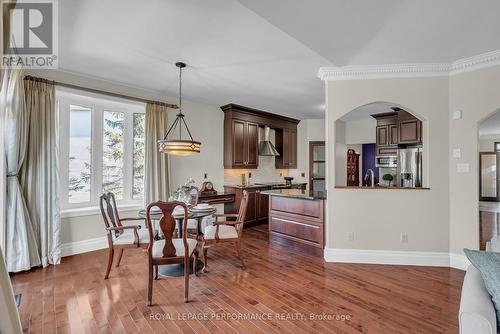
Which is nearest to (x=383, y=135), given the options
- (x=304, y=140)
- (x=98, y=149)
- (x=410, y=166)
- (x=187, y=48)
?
(x=410, y=166)

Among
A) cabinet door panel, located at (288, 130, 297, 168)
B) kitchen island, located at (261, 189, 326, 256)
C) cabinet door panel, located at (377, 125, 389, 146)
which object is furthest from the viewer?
cabinet door panel, located at (288, 130, 297, 168)

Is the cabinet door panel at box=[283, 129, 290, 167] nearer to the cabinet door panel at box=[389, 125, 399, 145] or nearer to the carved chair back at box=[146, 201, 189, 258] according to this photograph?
the cabinet door panel at box=[389, 125, 399, 145]

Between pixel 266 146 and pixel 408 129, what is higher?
pixel 408 129

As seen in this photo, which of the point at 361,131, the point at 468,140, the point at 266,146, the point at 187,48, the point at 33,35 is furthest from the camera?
the point at 361,131

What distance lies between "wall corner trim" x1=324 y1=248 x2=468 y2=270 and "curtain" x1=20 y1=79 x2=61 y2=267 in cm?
387

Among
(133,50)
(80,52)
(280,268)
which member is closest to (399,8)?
(133,50)

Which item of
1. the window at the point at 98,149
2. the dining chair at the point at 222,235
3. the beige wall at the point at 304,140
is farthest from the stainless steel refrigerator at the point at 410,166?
the window at the point at 98,149

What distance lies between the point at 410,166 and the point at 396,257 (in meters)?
2.65

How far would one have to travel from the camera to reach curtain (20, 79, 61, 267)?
11.0 ft

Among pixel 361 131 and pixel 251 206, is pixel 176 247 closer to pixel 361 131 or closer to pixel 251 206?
pixel 251 206

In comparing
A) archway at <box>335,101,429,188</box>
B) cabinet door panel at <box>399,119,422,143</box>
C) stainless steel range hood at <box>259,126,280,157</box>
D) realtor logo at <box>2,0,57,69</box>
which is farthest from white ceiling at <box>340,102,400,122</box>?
realtor logo at <box>2,0,57,69</box>

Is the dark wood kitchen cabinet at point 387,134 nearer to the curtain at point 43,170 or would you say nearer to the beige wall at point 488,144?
the beige wall at point 488,144

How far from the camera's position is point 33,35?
2637 mm

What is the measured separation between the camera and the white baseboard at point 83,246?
3.75 m
